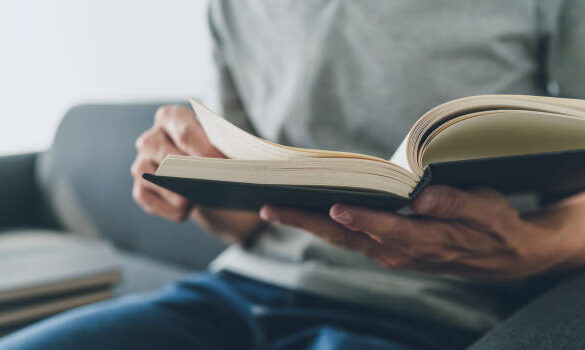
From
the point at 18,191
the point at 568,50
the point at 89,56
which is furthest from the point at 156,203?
the point at 89,56

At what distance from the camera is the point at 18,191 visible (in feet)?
5.64

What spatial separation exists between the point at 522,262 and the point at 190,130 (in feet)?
1.28

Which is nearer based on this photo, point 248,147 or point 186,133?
point 248,147

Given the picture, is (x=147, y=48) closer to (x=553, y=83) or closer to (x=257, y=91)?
(x=257, y=91)

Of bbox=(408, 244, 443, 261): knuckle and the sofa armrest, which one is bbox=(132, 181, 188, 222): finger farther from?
the sofa armrest

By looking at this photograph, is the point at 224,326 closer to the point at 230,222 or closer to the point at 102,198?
the point at 230,222

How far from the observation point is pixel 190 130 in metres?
0.48

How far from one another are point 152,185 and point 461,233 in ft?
1.24

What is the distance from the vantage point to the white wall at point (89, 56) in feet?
5.12

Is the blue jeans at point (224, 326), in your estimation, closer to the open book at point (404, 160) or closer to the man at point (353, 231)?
the man at point (353, 231)

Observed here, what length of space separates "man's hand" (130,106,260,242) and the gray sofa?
455 millimetres

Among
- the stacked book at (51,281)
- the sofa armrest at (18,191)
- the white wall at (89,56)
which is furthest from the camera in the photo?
the sofa armrest at (18,191)

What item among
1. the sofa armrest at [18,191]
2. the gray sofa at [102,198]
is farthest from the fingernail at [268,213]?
the sofa armrest at [18,191]

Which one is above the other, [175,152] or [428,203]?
[428,203]
